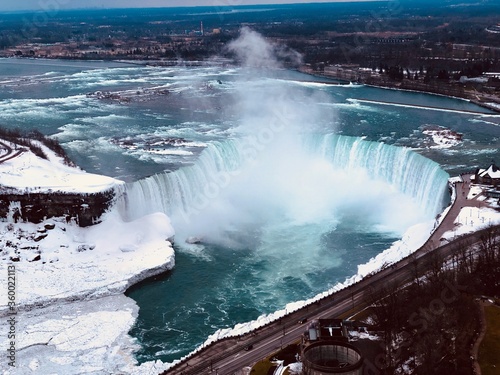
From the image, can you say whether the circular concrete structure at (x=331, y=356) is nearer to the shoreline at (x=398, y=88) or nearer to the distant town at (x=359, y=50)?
the shoreline at (x=398, y=88)

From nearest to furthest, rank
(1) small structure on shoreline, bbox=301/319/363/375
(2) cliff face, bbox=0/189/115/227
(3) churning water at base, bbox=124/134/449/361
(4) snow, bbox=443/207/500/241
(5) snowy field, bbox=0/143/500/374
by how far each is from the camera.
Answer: (1) small structure on shoreline, bbox=301/319/363/375
(5) snowy field, bbox=0/143/500/374
(3) churning water at base, bbox=124/134/449/361
(4) snow, bbox=443/207/500/241
(2) cliff face, bbox=0/189/115/227

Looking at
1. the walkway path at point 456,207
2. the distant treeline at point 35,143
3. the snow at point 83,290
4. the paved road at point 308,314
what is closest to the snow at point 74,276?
the snow at point 83,290

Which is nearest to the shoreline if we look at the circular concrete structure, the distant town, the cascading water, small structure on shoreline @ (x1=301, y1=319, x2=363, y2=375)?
the distant town

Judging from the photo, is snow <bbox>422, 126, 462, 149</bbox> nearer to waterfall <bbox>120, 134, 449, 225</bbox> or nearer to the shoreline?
waterfall <bbox>120, 134, 449, 225</bbox>

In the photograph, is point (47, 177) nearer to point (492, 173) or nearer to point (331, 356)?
point (331, 356)

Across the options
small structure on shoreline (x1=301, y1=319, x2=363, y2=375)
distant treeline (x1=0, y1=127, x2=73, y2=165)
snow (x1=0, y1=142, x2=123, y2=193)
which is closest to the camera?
small structure on shoreline (x1=301, y1=319, x2=363, y2=375)

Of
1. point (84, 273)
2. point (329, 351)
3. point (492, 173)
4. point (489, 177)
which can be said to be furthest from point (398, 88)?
point (329, 351)
